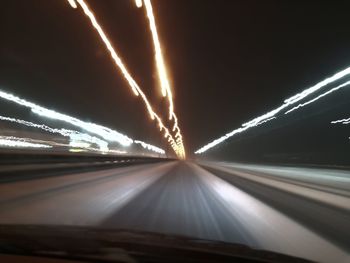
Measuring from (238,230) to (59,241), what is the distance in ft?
18.7

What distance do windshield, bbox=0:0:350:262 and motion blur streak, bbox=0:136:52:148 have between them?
2.9 inches

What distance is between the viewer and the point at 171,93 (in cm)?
3384

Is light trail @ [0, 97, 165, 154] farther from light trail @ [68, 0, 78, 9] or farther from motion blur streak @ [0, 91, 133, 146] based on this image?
light trail @ [68, 0, 78, 9]

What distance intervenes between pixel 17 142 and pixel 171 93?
47.4 feet

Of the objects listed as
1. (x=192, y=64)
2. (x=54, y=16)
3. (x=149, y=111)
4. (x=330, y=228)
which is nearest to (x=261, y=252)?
(x=330, y=228)

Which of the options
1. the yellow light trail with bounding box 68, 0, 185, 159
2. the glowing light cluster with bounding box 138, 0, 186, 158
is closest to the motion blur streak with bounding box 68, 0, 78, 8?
the yellow light trail with bounding box 68, 0, 185, 159

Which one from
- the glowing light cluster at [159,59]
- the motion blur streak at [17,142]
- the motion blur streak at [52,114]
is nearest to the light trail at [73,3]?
the glowing light cluster at [159,59]

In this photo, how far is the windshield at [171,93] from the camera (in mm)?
10828

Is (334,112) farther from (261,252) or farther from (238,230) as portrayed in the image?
(261,252)

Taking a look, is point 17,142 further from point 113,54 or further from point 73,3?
point 73,3

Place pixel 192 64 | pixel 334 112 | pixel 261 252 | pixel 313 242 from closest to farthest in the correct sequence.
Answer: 1. pixel 261 252
2. pixel 313 242
3. pixel 192 64
4. pixel 334 112

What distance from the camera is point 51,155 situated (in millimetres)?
24781

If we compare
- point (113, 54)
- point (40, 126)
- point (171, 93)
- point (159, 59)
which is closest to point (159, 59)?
point (159, 59)

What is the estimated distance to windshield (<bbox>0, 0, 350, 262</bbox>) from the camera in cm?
1083
